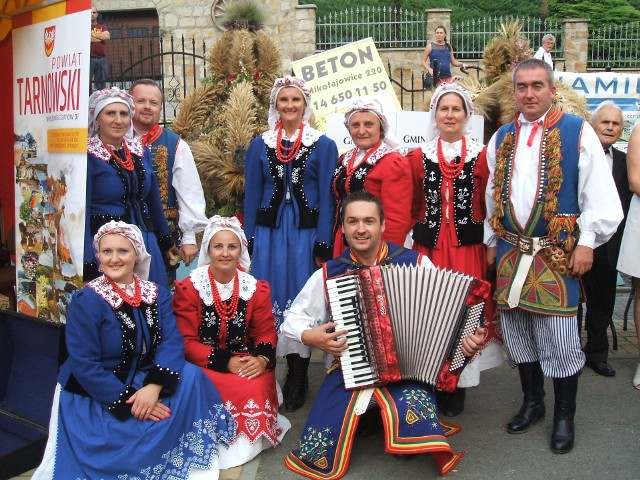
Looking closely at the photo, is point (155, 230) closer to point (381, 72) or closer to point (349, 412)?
point (349, 412)

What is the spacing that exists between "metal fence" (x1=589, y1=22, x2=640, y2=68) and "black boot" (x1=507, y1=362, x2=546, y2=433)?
15.5 metres

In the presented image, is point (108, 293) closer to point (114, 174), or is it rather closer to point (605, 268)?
point (114, 174)

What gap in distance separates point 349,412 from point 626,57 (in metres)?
17.3

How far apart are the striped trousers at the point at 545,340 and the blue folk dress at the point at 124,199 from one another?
2008 millimetres

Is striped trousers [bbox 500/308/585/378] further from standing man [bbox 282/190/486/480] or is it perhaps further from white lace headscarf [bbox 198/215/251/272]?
white lace headscarf [bbox 198/215/251/272]

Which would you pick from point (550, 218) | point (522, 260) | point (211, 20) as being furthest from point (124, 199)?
point (211, 20)

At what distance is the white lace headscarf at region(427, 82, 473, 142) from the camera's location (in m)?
4.03

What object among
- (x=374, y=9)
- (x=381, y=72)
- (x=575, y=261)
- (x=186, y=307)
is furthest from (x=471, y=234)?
(x=374, y=9)

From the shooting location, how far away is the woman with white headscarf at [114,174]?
382cm

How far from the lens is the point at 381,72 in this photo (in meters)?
6.50

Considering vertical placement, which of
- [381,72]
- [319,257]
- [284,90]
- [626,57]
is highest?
[626,57]

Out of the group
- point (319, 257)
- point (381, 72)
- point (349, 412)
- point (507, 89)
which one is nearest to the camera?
point (349, 412)

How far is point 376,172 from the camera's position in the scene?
4.05m

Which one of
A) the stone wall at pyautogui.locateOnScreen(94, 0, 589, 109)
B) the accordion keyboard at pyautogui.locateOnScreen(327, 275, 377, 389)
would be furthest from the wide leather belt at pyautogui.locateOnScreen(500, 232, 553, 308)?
the stone wall at pyautogui.locateOnScreen(94, 0, 589, 109)
